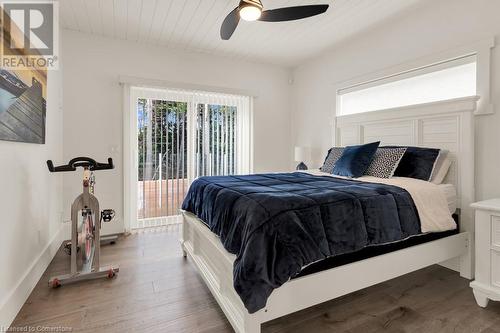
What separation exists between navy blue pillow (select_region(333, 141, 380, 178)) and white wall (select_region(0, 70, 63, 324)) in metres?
2.74

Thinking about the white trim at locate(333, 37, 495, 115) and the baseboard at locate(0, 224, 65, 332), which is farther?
the white trim at locate(333, 37, 495, 115)

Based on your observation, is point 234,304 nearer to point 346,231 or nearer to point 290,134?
point 346,231

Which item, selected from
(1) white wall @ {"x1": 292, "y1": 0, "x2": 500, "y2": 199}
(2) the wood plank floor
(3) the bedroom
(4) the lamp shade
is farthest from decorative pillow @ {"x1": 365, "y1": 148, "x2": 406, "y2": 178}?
(4) the lamp shade

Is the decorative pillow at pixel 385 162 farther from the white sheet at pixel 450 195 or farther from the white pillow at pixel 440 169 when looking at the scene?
the white sheet at pixel 450 195

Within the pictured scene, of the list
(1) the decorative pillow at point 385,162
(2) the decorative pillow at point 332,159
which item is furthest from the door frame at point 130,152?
(1) the decorative pillow at point 385,162

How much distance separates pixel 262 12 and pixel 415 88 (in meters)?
1.92

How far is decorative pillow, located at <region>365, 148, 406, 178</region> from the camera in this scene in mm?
2527

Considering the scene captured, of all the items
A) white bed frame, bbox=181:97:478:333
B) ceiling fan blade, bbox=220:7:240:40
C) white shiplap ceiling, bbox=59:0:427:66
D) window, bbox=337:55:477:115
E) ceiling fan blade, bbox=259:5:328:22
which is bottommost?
white bed frame, bbox=181:97:478:333

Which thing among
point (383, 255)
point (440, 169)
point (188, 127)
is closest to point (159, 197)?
point (188, 127)

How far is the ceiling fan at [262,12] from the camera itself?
1962mm

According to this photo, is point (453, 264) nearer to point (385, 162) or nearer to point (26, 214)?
point (385, 162)

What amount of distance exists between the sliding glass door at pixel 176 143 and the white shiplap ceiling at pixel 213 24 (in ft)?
2.41

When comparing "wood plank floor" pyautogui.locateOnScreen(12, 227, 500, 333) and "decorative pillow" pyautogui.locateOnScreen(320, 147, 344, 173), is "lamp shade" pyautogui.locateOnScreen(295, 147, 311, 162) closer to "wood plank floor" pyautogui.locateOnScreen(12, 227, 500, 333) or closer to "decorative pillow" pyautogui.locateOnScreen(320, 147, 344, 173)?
"decorative pillow" pyautogui.locateOnScreen(320, 147, 344, 173)

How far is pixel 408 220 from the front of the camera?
193 centimetres
